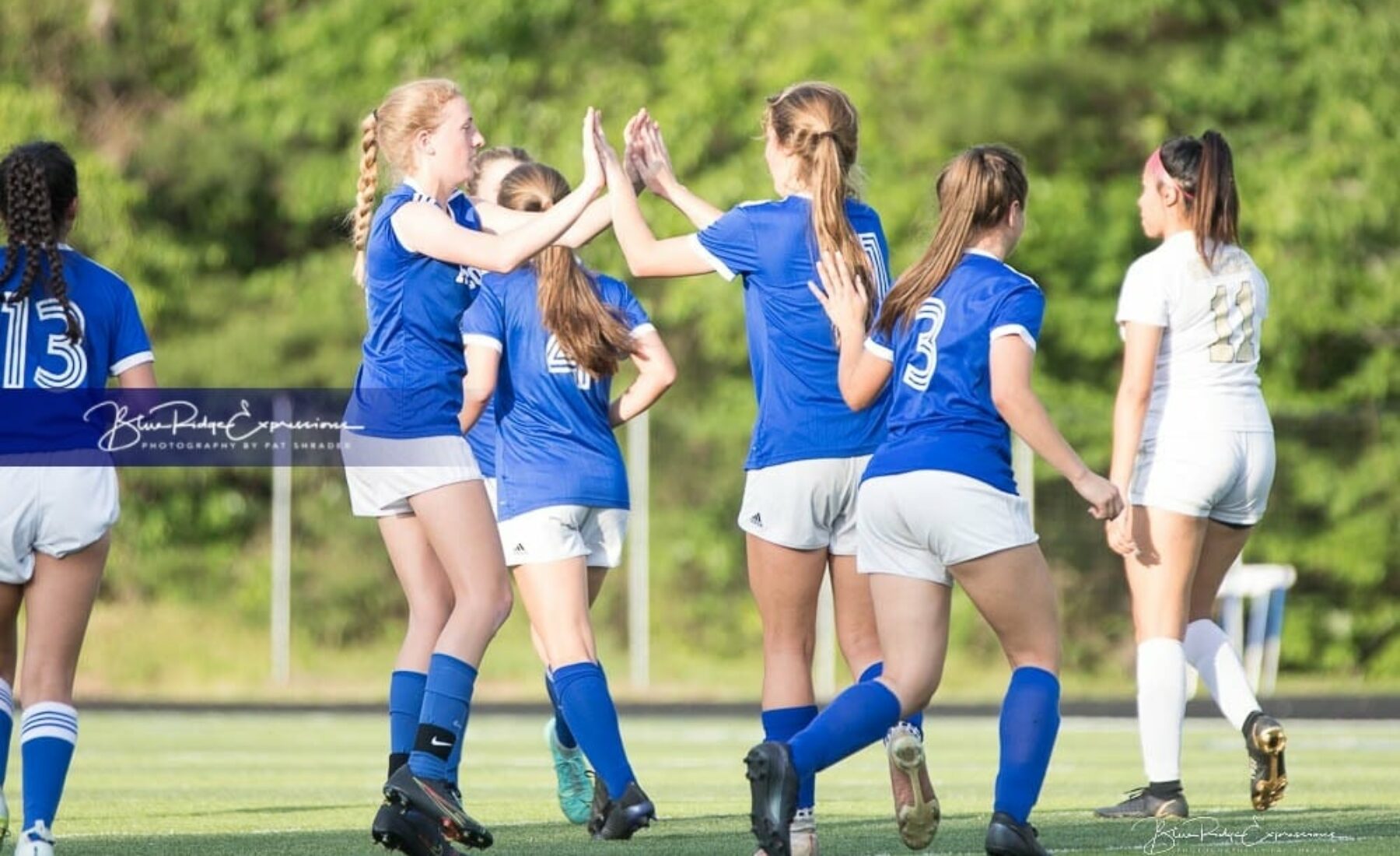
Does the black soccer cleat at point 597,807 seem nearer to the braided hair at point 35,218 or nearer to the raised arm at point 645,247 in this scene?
the raised arm at point 645,247

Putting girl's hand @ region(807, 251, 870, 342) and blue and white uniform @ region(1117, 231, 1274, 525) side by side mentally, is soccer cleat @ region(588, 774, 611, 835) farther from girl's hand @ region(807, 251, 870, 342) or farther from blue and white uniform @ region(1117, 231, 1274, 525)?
blue and white uniform @ region(1117, 231, 1274, 525)

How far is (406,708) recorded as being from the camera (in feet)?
21.4

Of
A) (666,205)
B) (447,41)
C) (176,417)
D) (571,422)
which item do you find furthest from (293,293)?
(571,422)

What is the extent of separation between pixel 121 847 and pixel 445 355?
5.90 feet

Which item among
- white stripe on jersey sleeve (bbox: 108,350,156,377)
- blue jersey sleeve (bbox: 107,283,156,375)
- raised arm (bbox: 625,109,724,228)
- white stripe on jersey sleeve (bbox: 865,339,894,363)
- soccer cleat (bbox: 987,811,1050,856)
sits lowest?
soccer cleat (bbox: 987,811,1050,856)

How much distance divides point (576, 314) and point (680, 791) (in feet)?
8.67

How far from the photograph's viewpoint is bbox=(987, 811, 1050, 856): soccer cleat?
18.4 feet

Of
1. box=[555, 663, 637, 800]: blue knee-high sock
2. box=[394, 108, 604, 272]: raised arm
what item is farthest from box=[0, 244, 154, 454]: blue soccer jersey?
box=[555, 663, 637, 800]: blue knee-high sock

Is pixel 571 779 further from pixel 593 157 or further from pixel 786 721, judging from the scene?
pixel 593 157

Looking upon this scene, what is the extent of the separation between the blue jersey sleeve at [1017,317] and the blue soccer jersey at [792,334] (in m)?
0.59

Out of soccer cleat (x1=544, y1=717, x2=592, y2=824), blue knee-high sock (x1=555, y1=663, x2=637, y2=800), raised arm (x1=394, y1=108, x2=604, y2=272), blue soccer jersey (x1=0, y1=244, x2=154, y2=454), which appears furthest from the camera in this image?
soccer cleat (x1=544, y1=717, x2=592, y2=824)

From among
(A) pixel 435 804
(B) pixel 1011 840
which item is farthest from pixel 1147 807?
(A) pixel 435 804

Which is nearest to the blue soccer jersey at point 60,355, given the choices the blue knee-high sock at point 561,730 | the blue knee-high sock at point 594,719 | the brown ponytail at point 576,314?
the brown ponytail at point 576,314

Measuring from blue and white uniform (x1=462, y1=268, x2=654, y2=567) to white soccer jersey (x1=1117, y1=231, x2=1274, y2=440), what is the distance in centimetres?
171
